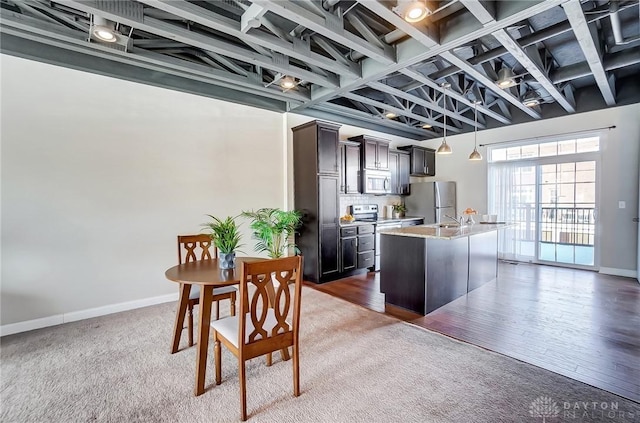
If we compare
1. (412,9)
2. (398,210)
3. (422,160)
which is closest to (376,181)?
(398,210)

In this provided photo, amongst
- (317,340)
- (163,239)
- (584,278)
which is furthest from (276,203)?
(584,278)

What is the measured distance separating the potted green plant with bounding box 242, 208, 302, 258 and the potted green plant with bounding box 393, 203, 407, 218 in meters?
2.64

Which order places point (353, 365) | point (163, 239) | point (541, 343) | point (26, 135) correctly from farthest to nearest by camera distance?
1. point (163, 239)
2. point (26, 135)
3. point (541, 343)
4. point (353, 365)

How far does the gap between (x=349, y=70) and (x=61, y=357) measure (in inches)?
159

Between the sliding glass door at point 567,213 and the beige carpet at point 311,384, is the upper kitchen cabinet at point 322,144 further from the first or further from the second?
the sliding glass door at point 567,213

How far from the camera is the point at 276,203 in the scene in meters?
4.84

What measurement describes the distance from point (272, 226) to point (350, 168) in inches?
75.6

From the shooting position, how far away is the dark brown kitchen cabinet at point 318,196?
454 centimetres

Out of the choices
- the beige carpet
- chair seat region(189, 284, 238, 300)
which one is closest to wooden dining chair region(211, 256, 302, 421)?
the beige carpet

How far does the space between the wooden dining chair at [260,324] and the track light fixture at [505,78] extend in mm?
3714

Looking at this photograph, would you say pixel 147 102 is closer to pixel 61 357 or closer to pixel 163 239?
pixel 163 239

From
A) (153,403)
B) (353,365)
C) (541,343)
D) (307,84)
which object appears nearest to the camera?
(153,403)

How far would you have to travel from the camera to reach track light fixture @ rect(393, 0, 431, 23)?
2.03 m

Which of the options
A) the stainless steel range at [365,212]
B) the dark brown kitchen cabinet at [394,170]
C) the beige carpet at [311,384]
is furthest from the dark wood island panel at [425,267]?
the dark brown kitchen cabinet at [394,170]
